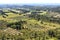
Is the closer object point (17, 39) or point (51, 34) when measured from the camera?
point (17, 39)

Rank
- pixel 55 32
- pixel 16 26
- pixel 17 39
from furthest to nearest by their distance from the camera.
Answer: pixel 16 26 < pixel 55 32 < pixel 17 39

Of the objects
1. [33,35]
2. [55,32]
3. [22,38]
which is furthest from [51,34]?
[22,38]

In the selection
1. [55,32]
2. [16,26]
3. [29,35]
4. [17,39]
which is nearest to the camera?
[17,39]

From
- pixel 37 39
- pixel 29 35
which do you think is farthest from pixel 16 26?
pixel 37 39

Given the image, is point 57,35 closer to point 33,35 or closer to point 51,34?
point 51,34

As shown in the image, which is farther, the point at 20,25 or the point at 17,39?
the point at 20,25

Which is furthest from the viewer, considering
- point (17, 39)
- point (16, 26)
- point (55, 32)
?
point (16, 26)

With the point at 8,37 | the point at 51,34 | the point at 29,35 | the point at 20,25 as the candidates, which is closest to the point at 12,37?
the point at 8,37

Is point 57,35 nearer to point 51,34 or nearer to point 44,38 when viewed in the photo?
point 51,34
